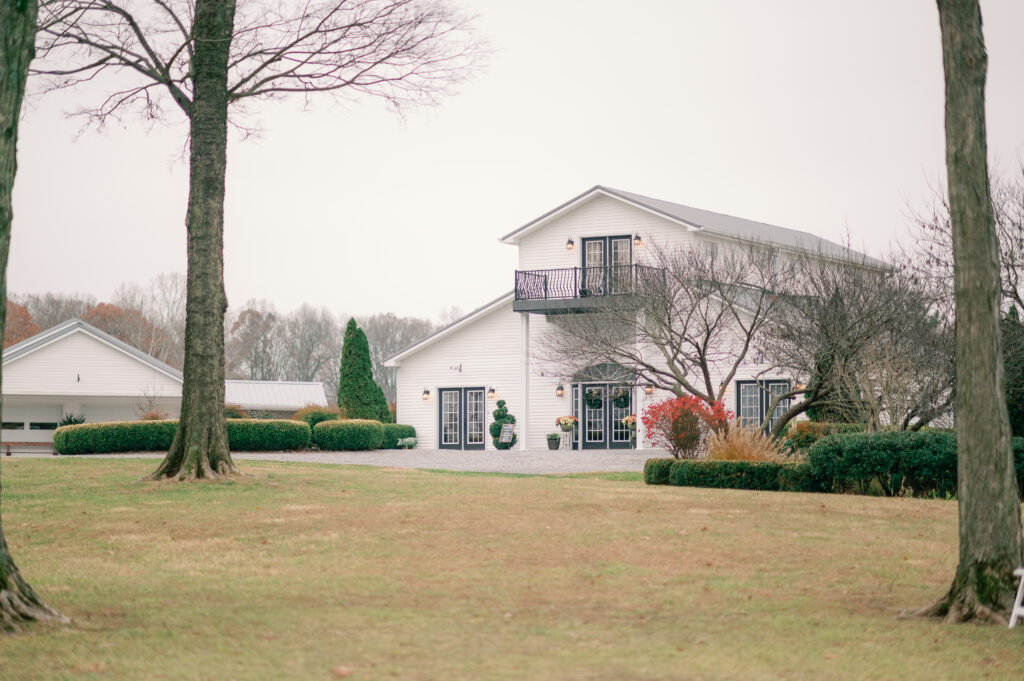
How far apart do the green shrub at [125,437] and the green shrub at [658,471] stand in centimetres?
1518

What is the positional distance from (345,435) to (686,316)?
38.2 feet

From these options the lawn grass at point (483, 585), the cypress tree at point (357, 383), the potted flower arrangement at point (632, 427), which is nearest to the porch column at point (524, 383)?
the potted flower arrangement at point (632, 427)

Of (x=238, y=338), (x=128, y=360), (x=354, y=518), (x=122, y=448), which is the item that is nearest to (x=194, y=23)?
(x=354, y=518)

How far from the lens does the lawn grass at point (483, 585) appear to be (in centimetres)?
586

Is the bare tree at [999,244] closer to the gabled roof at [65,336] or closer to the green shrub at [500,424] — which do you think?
the green shrub at [500,424]

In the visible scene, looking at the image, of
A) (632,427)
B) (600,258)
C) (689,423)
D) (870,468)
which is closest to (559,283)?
(600,258)

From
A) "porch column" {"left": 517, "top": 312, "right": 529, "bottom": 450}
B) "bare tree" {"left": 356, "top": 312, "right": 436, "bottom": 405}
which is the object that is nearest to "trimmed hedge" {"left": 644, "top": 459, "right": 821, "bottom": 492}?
"porch column" {"left": 517, "top": 312, "right": 529, "bottom": 450}

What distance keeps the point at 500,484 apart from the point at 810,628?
1011cm

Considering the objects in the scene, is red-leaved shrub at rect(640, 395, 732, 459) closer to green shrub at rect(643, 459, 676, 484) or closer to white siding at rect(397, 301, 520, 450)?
green shrub at rect(643, 459, 676, 484)

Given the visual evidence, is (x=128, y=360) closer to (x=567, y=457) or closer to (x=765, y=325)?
(x=567, y=457)

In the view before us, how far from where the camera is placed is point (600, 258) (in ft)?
106

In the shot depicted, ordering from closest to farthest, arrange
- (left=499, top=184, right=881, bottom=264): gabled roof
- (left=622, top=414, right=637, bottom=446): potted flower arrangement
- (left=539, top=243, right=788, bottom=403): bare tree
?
(left=539, top=243, right=788, bottom=403): bare tree < (left=622, top=414, right=637, bottom=446): potted flower arrangement < (left=499, top=184, right=881, bottom=264): gabled roof

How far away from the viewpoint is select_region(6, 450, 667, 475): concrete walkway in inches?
896

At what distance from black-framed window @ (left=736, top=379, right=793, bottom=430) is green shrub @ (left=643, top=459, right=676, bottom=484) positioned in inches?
423
